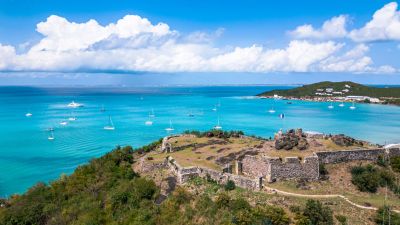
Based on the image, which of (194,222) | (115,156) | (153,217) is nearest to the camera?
(194,222)

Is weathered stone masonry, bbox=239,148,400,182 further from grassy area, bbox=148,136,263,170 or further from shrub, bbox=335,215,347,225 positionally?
shrub, bbox=335,215,347,225

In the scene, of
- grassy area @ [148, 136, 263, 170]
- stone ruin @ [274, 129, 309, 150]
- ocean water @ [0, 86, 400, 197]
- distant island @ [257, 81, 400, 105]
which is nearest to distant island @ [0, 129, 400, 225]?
stone ruin @ [274, 129, 309, 150]

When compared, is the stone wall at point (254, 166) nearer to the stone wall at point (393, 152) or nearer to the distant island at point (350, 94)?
the stone wall at point (393, 152)

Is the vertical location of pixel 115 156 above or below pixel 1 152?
above

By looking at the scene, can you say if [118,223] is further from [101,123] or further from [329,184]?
[101,123]

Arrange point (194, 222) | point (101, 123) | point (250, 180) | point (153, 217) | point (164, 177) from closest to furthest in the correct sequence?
point (194, 222) → point (153, 217) → point (250, 180) → point (164, 177) → point (101, 123)

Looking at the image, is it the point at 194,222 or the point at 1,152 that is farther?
the point at 1,152

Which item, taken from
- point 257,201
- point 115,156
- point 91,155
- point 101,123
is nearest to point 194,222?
point 257,201
